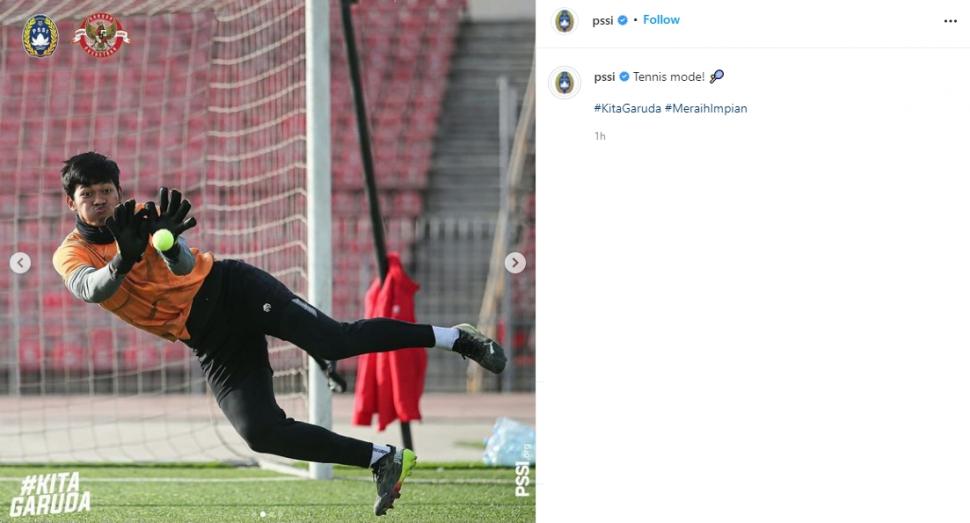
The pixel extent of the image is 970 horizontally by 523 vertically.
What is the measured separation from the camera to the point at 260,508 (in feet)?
14.0

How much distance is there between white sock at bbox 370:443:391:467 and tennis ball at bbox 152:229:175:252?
0.94 m

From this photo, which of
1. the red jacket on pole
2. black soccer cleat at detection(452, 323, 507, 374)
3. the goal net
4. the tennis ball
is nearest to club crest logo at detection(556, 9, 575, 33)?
Answer: black soccer cleat at detection(452, 323, 507, 374)

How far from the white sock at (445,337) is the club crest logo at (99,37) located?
1.29 meters

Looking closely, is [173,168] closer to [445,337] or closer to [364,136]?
[364,136]

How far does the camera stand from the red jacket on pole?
5.78m

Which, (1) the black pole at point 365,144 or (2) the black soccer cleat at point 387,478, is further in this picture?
(1) the black pole at point 365,144

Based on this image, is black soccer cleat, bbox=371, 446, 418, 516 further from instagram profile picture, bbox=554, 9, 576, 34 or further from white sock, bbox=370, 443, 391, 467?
instagram profile picture, bbox=554, 9, 576, 34

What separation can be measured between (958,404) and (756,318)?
557 millimetres

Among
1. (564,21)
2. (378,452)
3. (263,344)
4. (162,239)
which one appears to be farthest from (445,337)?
(564,21)

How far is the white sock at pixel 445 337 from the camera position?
3662 millimetres

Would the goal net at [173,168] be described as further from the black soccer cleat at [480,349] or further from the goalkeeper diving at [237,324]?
the black soccer cleat at [480,349]

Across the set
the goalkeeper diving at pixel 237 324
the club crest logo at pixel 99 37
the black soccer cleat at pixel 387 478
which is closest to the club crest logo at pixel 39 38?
the club crest logo at pixel 99 37

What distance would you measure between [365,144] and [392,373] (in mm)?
1038

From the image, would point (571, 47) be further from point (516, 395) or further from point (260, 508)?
point (516, 395)
